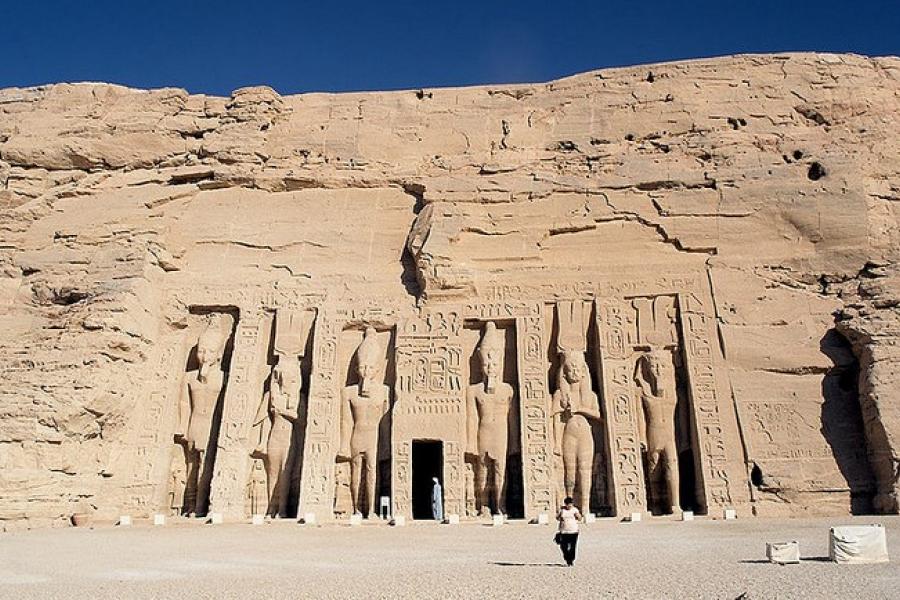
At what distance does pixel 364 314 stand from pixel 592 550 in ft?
24.1

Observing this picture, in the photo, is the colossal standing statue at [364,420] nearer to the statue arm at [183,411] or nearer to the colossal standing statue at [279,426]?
the colossal standing statue at [279,426]

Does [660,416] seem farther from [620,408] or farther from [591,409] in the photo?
[591,409]

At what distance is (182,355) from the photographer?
1527cm

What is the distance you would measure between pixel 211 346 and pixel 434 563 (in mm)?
8410

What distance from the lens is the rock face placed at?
13.4 m

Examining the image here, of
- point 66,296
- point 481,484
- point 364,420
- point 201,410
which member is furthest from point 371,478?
point 66,296

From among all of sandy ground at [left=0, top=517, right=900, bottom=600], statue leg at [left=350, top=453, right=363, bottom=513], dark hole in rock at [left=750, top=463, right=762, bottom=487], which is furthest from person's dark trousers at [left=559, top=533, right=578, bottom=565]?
statue leg at [left=350, top=453, right=363, bottom=513]

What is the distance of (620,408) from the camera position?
13969 mm

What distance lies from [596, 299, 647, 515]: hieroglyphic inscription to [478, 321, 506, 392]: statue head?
1699mm

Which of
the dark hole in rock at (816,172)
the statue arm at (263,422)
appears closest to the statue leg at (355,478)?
the statue arm at (263,422)

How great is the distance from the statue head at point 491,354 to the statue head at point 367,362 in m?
1.78

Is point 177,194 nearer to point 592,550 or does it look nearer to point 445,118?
point 445,118

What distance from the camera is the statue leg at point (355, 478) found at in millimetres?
13945

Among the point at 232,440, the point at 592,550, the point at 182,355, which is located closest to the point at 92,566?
the point at 592,550
